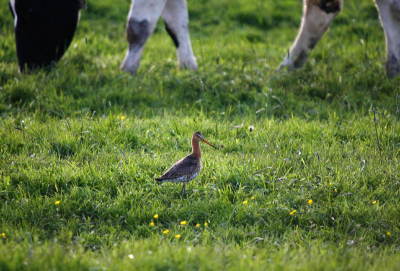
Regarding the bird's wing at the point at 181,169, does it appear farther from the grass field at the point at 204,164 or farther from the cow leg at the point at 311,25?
the cow leg at the point at 311,25

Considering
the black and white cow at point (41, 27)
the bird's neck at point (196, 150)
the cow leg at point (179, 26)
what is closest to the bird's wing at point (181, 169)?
the bird's neck at point (196, 150)

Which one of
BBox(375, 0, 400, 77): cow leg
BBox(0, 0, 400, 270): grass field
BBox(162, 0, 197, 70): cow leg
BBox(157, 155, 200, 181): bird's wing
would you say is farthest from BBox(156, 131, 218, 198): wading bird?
BBox(375, 0, 400, 77): cow leg

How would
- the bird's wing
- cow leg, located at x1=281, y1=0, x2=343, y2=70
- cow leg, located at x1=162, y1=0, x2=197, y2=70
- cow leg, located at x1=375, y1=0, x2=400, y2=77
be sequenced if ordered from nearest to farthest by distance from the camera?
the bird's wing < cow leg, located at x1=375, y1=0, x2=400, y2=77 < cow leg, located at x1=281, y1=0, x2=343, y2=70 < cow leg, located at x1=162, y1=0, x2=197, y2=70

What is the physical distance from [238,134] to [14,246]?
9.11 feet

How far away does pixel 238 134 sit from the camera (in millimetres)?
4930

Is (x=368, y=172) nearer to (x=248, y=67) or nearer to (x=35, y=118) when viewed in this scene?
(x=248, y=67)

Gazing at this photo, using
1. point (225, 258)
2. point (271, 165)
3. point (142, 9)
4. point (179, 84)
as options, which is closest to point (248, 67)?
point (179, 84)

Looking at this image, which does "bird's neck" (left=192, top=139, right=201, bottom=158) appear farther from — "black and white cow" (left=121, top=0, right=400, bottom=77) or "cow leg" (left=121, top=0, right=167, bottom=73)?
"cow leg" (left=121, top=0, right=167, bottom=73)

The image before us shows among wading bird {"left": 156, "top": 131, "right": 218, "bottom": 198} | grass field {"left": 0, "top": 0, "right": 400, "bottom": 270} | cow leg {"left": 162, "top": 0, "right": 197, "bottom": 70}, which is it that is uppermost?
cow leg {"left": 162, "top": 0, "right": 197, "bottom": 70}

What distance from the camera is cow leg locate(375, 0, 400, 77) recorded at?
19.1ft

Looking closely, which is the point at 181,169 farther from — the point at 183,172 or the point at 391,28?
the point at 391,28

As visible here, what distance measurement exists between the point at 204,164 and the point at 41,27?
342 cm

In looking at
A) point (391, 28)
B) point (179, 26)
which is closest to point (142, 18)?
point (179, 26)

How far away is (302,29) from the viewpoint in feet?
21.4
